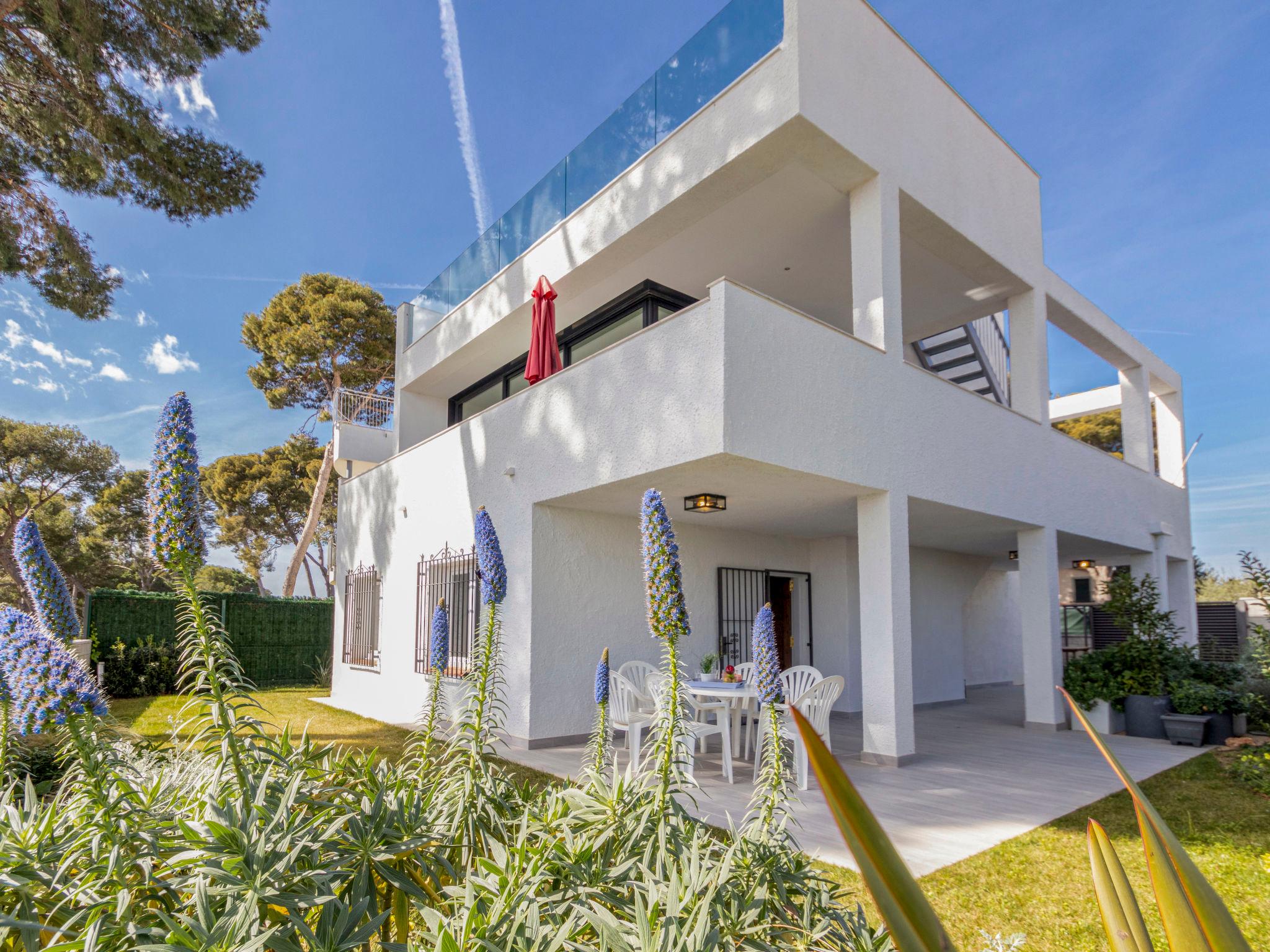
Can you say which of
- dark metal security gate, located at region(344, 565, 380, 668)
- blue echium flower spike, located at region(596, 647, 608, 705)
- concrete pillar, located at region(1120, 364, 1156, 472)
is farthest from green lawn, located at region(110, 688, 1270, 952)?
concrete pillar, located at region(1120, 364, 1156, 472)

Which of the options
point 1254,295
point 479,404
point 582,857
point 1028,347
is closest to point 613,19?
point 479,404

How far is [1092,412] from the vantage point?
16766 mm

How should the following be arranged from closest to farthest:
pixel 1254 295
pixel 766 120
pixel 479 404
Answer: pixel 766 120 < pixel 479 404 < pixel 1254 295

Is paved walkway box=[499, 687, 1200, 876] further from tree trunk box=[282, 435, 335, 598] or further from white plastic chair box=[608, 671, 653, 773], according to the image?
tree trunk box=[282, 435, 335, 598]

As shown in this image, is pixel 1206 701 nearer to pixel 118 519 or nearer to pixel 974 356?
pixel 974 356

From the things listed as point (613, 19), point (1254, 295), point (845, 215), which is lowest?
point (845, 215)

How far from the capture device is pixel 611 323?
32.9 feet

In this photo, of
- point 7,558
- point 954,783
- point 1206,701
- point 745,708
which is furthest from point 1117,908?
point 7,558

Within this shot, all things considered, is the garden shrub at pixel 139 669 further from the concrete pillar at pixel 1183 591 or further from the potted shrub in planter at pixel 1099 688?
the concrete pillar at pixel 1183 591

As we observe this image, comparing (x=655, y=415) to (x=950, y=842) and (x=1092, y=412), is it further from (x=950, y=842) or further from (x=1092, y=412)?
(x=1092, y=412)

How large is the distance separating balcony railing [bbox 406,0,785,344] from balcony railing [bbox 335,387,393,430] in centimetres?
512

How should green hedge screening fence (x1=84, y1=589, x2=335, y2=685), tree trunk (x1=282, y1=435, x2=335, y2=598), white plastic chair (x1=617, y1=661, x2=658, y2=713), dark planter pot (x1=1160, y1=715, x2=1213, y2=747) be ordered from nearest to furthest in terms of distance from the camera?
white plastic chair (x1=617, y1=661, x2=658, y2=713) → dark planter pot (x1=1160, y1=715, x2=1213, y2=747) → green hedge screening fence (x1=84, y1=589, x2=335, y2=685) → tree trunk (x1=282, y1=435, x2=335, y2=598)

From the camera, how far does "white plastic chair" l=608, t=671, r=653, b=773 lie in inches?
255

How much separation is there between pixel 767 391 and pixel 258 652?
546 inches
